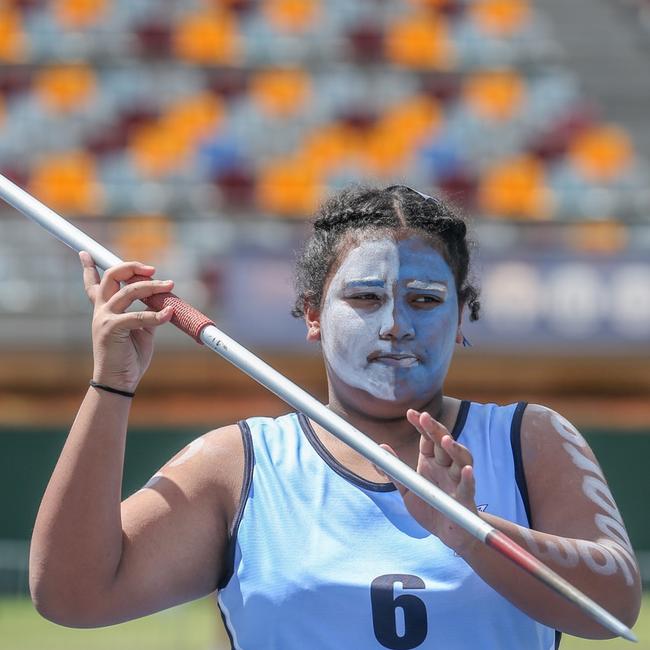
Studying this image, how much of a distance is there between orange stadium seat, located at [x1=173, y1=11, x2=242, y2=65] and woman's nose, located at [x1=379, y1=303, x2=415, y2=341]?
1291 cm

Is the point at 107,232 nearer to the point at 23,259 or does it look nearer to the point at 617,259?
the point at 23,259

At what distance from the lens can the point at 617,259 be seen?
33.3ft

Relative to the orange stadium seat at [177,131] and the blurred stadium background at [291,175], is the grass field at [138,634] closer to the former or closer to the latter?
the blurred stadium background at [291,175]

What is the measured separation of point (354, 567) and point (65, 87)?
12.8m

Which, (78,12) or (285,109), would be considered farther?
(78,12)

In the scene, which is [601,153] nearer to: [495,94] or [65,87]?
[495,94]

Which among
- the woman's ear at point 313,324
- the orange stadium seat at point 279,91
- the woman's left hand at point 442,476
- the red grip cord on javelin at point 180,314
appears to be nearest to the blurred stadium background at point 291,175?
the orange stadium seat at point 279,91

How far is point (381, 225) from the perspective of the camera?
234cm

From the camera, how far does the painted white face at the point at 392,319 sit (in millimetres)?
2258

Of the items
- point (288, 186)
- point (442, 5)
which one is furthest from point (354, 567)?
point (442, 5)

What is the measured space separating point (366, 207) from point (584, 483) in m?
0.64

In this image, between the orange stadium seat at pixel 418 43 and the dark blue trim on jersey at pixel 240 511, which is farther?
the orange stadium seat at pixel 418 43

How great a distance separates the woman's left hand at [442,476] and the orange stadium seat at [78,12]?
1351 centimetres

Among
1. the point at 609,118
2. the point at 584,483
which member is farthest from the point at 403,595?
the point at 609,118
